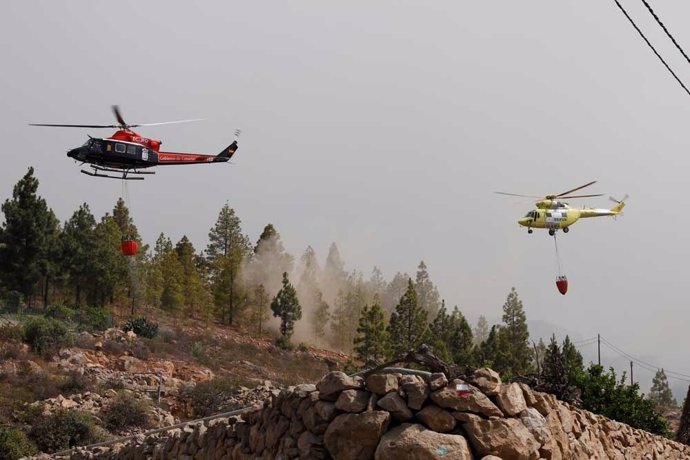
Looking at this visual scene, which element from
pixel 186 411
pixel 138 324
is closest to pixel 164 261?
pixel 138 324

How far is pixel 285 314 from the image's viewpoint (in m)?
65.6

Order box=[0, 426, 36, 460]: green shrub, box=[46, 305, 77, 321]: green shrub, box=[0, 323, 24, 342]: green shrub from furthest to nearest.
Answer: box=[46, 305, 77, 321]: green shrub
box=[0, 323, 24, 342]: green shrub
box=[0, 426, 36, 460]: green shrub

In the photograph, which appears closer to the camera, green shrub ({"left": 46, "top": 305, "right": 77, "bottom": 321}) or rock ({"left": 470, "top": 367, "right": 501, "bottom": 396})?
rock ({"left": 470, "top": 367, "right": 501, "bottom": 396})

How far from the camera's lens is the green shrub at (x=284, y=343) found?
6138 cm

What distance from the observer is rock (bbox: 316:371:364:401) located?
221 inches

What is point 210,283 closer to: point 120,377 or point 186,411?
point 120,377

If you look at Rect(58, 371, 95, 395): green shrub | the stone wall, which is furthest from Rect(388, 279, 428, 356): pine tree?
the stone wall

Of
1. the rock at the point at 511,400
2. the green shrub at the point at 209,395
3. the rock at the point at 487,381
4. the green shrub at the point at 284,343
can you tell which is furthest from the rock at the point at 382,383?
the green shrub at the point at 284,343

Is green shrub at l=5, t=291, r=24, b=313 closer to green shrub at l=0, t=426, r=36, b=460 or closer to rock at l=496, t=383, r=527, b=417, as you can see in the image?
green shrub at l=0, t=426, r=36, b=460

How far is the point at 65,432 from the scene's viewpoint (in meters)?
20.1

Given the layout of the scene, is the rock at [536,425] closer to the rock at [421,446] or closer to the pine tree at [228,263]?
the rock at [421,446]

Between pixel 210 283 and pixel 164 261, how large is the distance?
22.8ft

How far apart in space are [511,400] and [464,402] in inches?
19.3

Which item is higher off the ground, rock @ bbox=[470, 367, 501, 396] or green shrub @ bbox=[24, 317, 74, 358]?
rock @ bbox=[470, 367, 501, 396]
